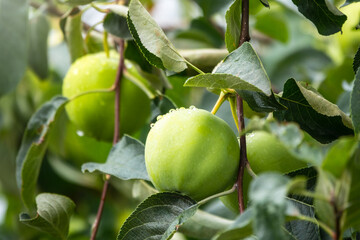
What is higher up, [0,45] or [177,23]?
[0,45]

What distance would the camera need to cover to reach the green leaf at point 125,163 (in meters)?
0.81

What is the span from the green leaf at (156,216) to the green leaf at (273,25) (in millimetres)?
1164

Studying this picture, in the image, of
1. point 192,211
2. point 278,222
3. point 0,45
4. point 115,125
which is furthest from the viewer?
point 0,45

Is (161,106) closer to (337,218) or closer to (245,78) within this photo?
(245,78)

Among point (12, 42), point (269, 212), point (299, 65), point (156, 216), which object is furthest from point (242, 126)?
point (299, 65)

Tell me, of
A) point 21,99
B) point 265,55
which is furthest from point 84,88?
point 265,55

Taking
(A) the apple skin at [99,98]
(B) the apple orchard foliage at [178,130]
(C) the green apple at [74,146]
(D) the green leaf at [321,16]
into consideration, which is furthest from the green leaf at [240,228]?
(C) the green apple at [74,146]

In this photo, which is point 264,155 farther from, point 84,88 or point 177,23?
point 177,23

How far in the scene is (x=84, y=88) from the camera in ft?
3.32

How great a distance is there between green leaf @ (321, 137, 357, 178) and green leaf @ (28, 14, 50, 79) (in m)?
1.09

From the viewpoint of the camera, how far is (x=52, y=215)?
858 mm

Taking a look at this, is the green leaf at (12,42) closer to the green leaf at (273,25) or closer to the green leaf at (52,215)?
the green leaf at (52,215)

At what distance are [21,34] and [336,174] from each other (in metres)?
0.90

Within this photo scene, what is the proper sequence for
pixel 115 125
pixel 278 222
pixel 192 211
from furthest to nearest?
1. pixel 115 125
2. pixel 192 211
3. pixel 278 222
